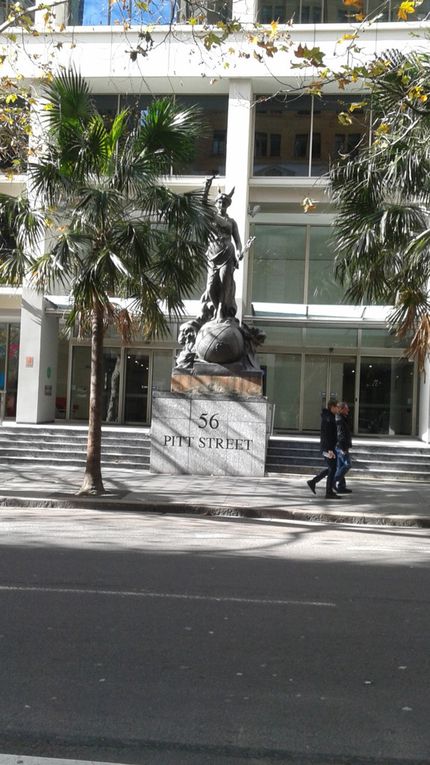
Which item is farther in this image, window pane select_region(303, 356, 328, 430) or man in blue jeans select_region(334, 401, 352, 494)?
window pane select_region(303, 356, 328, 430)

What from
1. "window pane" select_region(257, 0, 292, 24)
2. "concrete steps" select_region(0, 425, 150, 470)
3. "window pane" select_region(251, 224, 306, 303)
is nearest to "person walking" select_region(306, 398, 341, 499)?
"concrete steps" select_region(0, 425, 150, 470)

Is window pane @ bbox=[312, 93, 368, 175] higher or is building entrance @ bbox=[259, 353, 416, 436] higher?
window pane @ bbox=[312, 93, 368, 175]

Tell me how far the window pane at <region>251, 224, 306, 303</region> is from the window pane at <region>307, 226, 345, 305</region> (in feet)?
1.02

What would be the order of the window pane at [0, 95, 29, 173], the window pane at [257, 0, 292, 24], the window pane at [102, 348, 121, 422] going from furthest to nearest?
the window pane at [102, 348, 121, 422], the window pane at [257, 0, 292, 24], the window pane at [0, 95, 29, 173]

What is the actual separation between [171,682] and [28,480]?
1222 centimetres

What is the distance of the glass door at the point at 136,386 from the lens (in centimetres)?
2808

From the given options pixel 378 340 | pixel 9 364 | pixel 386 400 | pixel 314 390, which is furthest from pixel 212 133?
pixel 386 400

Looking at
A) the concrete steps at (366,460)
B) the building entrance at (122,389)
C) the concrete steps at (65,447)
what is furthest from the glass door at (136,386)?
the concrete steps at (366,460)

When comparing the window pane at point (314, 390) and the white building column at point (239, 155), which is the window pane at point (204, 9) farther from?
the window pane at point (314, 390)

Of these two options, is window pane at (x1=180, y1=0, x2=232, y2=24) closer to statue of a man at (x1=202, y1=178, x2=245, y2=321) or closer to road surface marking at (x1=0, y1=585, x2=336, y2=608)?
statue of a man at (x1=202, y1=178, x2=245, y2=321)

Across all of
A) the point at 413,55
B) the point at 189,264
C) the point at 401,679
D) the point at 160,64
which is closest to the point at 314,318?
the point at 160,64

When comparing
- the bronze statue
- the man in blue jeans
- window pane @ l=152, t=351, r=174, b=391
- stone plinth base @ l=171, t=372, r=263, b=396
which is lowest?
the man in blue jeans

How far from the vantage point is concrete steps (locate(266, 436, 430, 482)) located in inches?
749

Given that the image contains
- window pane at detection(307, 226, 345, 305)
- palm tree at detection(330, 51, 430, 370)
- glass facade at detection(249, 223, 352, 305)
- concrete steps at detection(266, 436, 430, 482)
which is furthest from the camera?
glass facade at detection(249, 223, 352, 305)
